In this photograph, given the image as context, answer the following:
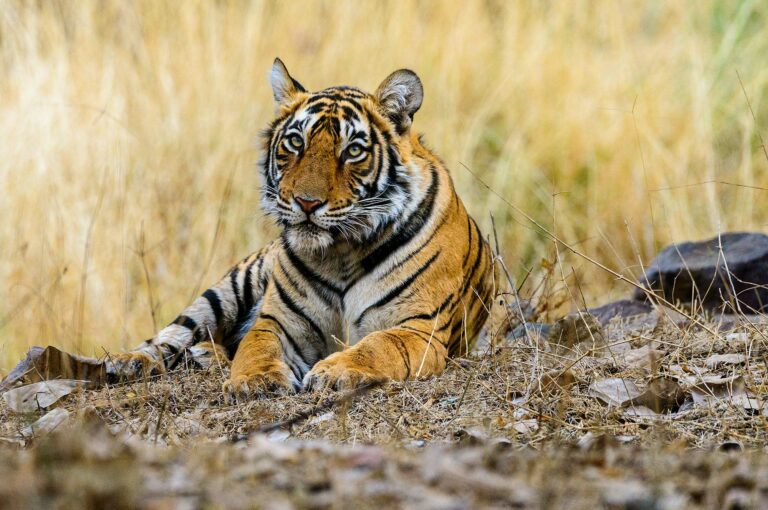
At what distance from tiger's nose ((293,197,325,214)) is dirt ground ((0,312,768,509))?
87 centimetres

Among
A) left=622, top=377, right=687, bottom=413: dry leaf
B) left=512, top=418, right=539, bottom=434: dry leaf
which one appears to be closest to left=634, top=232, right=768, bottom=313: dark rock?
left=622, top=377, right=687, bottom=413: dry leaf

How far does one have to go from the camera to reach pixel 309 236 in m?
4.61

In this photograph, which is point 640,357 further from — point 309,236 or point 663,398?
point 309,236

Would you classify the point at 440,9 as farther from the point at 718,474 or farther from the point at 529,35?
the point at 718,474

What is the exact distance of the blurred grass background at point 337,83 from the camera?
781 centimetres

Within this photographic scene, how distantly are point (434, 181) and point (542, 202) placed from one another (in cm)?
427

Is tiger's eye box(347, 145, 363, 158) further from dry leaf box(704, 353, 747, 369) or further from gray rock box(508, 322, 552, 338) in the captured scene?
dry leaf box(704, 353, 747, 369)

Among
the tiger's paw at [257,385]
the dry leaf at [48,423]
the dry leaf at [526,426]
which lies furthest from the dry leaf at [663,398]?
the dry leaf at [48,423]

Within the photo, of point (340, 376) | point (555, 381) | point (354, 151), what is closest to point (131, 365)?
point (340, 376)

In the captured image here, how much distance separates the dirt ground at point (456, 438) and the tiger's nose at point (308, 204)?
2.85 feet

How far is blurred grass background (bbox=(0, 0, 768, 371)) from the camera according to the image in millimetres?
7812

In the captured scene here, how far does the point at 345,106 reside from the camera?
4898 millimetres

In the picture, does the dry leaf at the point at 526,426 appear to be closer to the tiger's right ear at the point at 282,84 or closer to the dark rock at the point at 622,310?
the tiger's right ear at the point at 282,84

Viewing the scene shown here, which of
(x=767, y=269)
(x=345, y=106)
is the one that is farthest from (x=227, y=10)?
(x=767, y=269)
